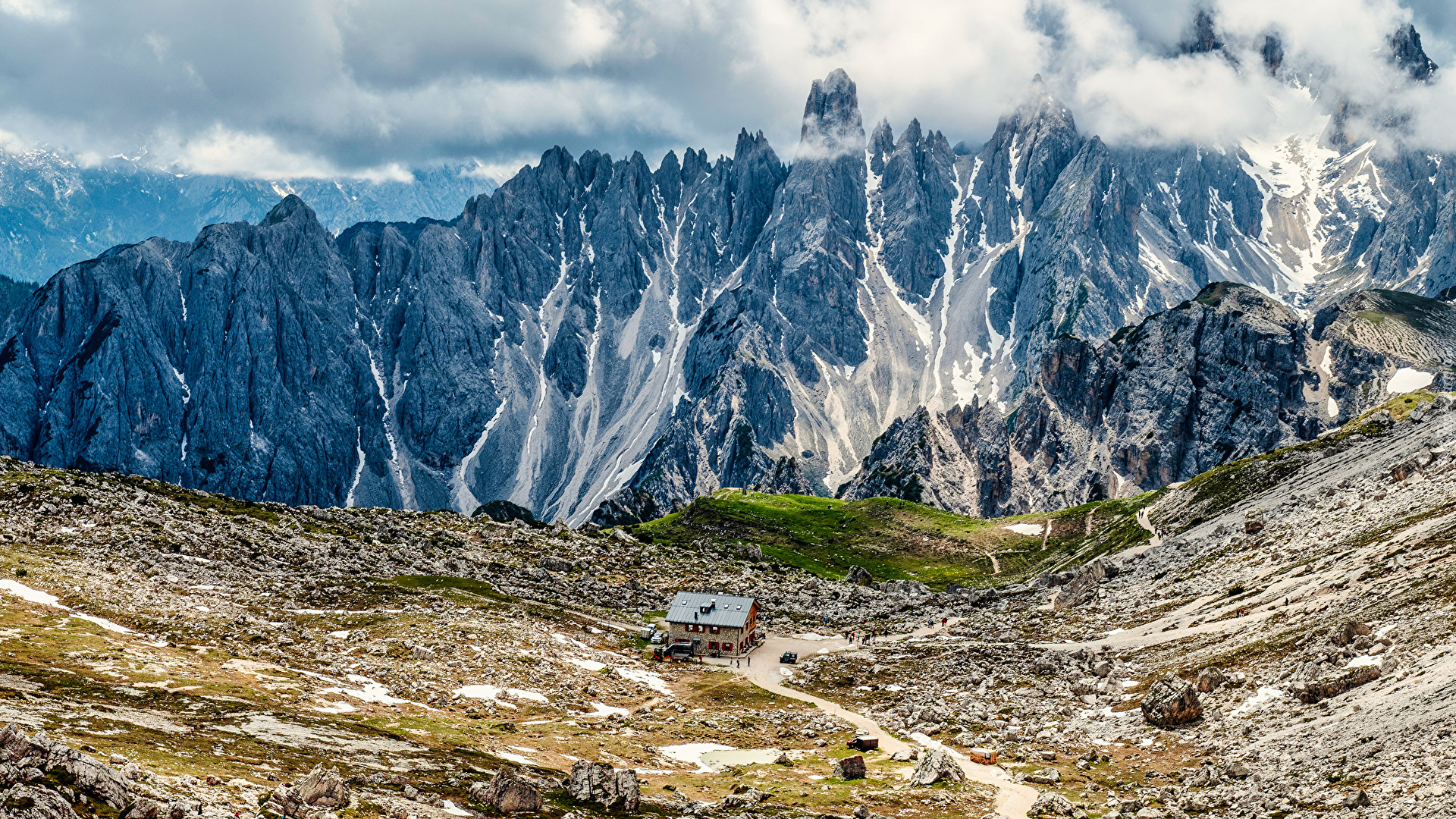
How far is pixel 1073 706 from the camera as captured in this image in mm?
76375

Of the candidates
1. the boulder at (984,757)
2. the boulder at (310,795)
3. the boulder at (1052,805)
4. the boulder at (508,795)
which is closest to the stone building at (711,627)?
the boulder at (984,757)

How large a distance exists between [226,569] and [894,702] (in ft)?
220

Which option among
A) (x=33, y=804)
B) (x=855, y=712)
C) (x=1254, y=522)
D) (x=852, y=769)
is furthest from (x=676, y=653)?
(x=33, y=804)

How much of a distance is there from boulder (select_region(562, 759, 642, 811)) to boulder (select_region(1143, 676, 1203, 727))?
36560 mm

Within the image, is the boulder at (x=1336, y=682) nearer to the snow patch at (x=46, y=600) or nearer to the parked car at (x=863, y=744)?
the parked car at (x=863, y=744)

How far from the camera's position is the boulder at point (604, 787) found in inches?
1877

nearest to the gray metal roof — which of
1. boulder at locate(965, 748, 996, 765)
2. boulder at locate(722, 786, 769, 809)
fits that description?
boulder at locate(965, 748, 996, 765)

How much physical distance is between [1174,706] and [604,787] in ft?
128

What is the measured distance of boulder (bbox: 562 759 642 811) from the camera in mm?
47688

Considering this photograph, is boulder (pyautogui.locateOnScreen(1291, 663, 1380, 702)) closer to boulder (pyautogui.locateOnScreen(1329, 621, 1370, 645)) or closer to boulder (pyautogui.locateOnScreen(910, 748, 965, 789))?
boulder (pyautogui.locateOnScreen(1329, 621, 1370, 645))

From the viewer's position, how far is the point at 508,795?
44.2 meters

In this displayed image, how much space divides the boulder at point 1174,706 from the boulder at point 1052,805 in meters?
16.7

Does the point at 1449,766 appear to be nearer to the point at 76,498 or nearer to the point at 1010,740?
the point at 1010,740

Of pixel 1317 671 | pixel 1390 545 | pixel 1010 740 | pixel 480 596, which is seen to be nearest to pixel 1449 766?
pixel 1317 671
